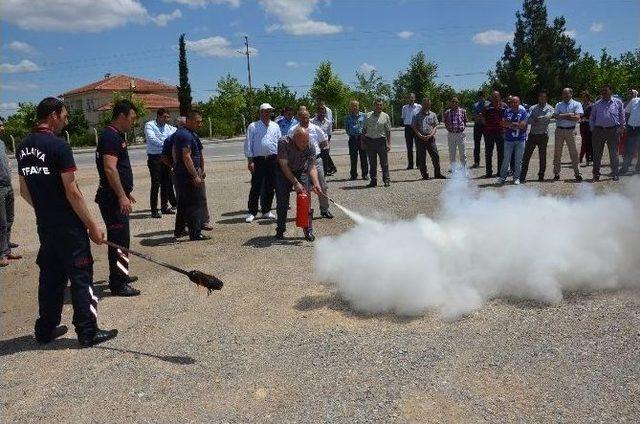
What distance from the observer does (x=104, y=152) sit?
5.69m

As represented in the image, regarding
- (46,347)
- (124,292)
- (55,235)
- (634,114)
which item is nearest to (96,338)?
(46,347)

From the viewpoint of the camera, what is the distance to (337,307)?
530cm

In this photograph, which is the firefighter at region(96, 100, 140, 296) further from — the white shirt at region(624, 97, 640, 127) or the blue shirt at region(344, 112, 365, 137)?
the white shirt at region(624, 97, 640, 127)

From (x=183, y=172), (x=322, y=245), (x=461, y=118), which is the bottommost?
(x=322, y=245)

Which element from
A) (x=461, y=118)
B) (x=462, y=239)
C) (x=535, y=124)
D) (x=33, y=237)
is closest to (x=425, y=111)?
(x=461, y=118)

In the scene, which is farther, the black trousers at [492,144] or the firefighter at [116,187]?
the black trousers at [492,144]

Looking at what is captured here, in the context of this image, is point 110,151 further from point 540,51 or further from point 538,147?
point 540,51

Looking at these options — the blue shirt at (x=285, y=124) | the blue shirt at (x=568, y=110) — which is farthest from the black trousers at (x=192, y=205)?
the blue shirt at (x=568, y=110)

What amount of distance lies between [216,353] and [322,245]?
2.31m

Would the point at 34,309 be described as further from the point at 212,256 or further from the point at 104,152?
the point at 212,256

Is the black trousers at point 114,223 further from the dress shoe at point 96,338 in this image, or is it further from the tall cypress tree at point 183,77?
the tall cypress tree at point 183,77

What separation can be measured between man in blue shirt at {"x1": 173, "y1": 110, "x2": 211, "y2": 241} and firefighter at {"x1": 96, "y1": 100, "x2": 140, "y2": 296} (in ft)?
6.23

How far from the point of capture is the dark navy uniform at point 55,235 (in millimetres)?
4402

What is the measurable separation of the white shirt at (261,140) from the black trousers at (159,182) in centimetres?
205
